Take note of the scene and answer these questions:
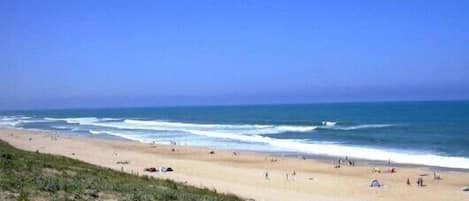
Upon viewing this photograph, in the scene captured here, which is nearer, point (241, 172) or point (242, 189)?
point (242, 189)

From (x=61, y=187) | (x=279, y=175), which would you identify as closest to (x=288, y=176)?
(x=279, y=175)

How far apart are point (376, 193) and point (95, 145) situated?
28792 millimetres

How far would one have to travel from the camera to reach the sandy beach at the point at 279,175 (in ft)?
73.6

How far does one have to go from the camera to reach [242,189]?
21.8 m

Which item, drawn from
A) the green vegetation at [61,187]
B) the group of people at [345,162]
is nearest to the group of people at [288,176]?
the group of people at [345,162]

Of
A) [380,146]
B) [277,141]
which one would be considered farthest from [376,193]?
[277,141]

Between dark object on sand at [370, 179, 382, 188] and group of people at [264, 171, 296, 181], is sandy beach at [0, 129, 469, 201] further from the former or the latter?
dark object on sand at [370, 179, 382, 188]

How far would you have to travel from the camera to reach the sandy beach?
22438 mm

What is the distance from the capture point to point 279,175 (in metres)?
28.2

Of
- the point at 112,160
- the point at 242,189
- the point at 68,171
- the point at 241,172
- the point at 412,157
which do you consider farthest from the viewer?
the point at 412,157

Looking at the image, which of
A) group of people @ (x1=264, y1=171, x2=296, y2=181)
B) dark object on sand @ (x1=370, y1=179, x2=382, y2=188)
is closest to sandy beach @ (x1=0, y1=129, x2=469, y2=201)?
group of people @ (x1=264, y1=171, x2=296, y2=181)

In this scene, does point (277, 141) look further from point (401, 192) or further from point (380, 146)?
point (401, 192)

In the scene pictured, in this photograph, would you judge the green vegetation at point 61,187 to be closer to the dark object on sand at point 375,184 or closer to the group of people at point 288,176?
the dark object on sand at point 375,184

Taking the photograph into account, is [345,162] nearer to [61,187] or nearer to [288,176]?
[288,176]
